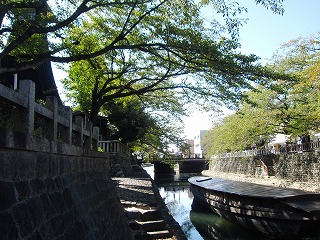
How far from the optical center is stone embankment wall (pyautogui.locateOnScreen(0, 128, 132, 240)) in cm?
297

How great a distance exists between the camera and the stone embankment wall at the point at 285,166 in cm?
2114

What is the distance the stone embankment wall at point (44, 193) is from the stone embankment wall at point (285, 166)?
1854 cm

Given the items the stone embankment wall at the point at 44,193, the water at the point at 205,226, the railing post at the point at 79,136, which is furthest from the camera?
the water at the point at 205,226

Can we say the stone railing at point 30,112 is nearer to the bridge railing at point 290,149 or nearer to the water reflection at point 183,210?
the water reflection at point 183,210

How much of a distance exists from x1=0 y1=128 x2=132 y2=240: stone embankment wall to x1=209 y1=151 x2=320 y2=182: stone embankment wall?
1854 cm

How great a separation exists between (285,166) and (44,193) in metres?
24.4

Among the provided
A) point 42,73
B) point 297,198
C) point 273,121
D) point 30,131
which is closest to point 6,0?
point 30,131

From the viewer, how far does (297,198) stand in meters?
11.7

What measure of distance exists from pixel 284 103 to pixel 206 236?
11676 millimetres

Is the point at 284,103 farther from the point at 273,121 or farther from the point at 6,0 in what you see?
the point at 6,0

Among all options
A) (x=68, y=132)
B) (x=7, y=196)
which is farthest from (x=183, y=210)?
(x=7, y=196)

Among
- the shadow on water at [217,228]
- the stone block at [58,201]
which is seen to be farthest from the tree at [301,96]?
the stone block at [58,201]

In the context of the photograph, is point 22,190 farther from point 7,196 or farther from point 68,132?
point 68,132

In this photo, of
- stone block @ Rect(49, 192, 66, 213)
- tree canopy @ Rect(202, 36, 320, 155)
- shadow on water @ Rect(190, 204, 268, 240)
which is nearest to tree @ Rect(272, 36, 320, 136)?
tree canopy @ Rect(202, 36, 320, 155)
